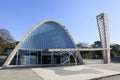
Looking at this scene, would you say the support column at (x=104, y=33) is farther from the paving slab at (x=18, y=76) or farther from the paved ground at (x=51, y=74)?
the paving slab at (x=18, y=76)

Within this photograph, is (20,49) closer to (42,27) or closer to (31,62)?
(31,62)

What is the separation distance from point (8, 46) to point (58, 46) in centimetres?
3271

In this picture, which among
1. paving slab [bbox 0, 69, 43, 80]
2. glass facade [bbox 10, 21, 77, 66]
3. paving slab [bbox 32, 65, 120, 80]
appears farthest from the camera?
glass facade [bbox 10, 21, 77, 66]

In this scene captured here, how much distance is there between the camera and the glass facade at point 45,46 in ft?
76.8

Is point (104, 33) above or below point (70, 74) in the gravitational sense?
above

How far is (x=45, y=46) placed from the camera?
25.5 metres

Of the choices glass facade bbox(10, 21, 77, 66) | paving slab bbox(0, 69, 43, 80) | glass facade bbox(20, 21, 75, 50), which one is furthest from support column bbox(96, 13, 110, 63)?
paving slab bbox(0, 69, 43, 80)

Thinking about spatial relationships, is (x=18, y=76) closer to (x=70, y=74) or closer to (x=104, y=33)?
(x=70, y=74)

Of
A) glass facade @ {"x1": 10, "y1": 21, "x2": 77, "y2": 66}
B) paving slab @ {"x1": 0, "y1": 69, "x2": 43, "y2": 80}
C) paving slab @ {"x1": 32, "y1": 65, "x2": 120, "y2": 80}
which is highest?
glass facade @ {"x1": 10, "y1": 21, "x2": 77, "y2": 66}

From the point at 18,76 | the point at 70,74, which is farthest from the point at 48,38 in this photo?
the point at 18,76

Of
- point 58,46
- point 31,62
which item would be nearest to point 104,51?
point 58,46

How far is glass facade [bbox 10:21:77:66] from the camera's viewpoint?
2342cm

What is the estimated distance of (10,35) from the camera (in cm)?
7019

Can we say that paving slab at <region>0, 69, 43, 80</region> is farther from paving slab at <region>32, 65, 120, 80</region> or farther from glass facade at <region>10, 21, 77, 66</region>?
glass facade at <region>10, 21, 77, 66</region>
